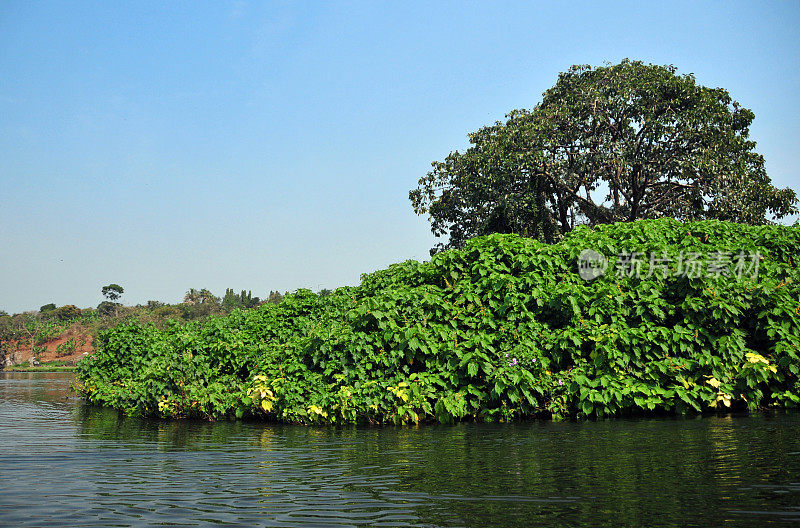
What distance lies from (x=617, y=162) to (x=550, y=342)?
13530mm

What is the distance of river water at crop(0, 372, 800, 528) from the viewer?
458 cm

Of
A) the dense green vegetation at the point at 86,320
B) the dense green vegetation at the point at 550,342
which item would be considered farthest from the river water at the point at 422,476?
the dense green vegetation at the point at 86,320

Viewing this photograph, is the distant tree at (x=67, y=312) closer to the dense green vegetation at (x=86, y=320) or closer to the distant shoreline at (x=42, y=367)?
the dense green vegetation at (x=86, y=320)

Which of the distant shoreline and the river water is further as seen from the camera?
the distant shoreline

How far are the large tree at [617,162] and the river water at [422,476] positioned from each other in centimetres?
1405

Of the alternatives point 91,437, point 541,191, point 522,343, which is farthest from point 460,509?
point 541,191

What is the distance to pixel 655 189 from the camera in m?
23.8

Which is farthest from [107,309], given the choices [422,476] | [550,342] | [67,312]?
[422,476]

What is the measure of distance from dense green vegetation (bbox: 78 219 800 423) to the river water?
2.36 ft

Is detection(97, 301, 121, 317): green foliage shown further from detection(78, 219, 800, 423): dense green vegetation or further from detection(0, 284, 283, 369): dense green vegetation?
detection(78, 219, 800, 423): dense green vegetation

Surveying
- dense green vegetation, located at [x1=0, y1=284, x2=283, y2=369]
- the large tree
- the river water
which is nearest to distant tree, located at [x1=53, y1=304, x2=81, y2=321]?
dense green vegetation, located at [x1=0, y1=284, x2=283, y2=369]

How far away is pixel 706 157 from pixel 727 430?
52.5 ft

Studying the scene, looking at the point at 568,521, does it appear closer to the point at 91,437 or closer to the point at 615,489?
the point at 615,489

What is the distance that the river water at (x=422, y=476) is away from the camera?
15.0 feet
